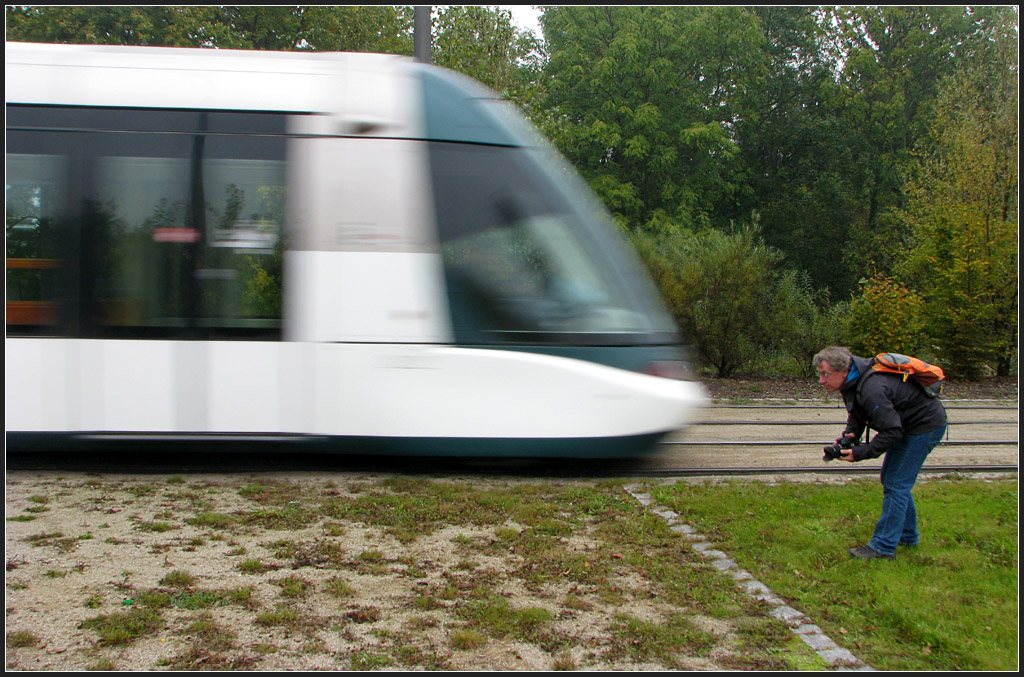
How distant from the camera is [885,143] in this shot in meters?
42.0

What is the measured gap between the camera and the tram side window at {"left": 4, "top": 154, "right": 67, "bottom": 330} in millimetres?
5746

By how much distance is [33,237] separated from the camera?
5.79m

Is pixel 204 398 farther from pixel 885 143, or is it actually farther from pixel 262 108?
pixel 885 143

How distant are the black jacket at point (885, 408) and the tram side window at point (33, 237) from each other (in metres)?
5.38

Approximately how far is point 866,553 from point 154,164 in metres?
5.49

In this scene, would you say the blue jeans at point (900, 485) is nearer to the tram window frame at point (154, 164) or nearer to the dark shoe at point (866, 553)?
the dark shoe at point (866, 553)

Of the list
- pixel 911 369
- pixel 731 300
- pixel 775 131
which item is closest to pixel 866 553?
pixel 911 369

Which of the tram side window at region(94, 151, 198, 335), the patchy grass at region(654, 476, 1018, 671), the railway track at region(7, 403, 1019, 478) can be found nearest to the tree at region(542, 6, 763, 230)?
the railway track at region(7, 403, 1019, 478)

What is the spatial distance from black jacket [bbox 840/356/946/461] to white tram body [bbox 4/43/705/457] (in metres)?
1.13

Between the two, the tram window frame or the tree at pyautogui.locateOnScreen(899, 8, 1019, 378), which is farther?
the tree at pyautogui.locateOnScreen(899, 8, 1019, 378)

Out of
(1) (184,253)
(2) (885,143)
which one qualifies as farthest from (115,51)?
(2) (885,143)

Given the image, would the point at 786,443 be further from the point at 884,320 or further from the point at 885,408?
the point at 884,320

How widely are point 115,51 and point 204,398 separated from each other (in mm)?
2535

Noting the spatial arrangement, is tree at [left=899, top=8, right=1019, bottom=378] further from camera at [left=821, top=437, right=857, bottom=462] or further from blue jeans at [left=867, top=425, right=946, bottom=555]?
camera at [left=821, top=437, right=857, bottom=462]
